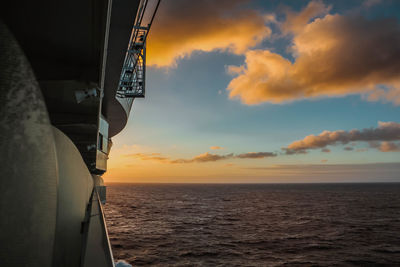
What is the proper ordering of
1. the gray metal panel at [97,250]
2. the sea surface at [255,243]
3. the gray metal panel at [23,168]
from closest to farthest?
the gray metal panel at [23,168]
the gray metal panel at [97,250]
the sea surface at [255,243]

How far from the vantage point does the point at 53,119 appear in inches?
292

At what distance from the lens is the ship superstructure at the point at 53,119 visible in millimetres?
1656

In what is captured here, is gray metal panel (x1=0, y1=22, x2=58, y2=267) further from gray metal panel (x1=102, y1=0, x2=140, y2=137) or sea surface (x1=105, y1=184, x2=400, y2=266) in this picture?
sea surface (x1=105, y1=184, x2=400, y2=266)

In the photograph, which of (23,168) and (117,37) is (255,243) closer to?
(117,37)

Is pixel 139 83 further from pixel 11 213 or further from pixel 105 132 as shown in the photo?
pixel 11 213

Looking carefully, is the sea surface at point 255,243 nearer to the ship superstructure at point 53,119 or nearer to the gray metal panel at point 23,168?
the ship superstructure at point 53,119

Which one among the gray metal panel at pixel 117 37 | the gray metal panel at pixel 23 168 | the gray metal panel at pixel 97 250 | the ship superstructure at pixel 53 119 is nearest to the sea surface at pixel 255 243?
the gray metal panel at pixel 117 37

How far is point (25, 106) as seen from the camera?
1749 mm

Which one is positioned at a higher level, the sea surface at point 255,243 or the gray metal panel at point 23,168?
the gray metal panel at point 23,168

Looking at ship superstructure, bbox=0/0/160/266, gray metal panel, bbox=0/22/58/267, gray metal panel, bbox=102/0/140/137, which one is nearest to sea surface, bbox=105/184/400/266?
gray metal panel, bbox=102/0/140/137

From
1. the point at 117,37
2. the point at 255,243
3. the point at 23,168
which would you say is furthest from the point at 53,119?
the point at 255,243

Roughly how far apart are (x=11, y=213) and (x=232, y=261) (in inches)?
718

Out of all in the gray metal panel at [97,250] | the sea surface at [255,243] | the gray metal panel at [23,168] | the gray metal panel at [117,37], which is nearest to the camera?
the gray metal panel at [23,168]

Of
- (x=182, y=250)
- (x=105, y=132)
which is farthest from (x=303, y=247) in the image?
(x=105, y=132)
